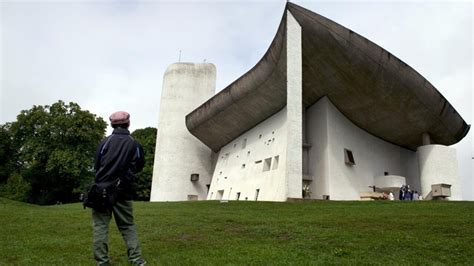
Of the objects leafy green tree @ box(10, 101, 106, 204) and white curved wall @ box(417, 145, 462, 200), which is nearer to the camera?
white curved wall @ box(417, 145, 462, 200)

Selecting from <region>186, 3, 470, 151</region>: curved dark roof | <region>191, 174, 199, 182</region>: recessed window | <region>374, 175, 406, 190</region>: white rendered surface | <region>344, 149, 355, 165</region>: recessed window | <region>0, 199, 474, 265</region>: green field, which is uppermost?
<region>186, 3, 470, 151</region>: curved dark roof

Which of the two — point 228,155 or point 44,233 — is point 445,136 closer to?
point 228,155

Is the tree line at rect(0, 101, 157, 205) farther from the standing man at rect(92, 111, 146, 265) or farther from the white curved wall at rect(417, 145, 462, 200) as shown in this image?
the standing man at rect(92, 111, 146, 265)

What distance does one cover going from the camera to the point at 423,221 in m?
11.0

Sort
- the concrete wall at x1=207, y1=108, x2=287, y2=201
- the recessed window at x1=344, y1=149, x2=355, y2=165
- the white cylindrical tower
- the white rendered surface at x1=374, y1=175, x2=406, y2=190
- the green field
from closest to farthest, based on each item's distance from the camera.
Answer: the green field
the concrete wall at x1=207, y1=108, x2=287, y2=201
the recessed window at x1=344, y1=149, x2=355, y2=165
the white rendered surface at x1=374, y1=175, x2=406, y2=190
the white cylindrical tower

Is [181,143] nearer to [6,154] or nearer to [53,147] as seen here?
[53,147]

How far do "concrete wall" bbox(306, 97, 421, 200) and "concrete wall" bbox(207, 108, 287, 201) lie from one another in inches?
108

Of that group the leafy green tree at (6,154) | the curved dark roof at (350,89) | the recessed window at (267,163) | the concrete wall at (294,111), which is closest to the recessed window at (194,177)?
the curved dark roof at (350,89)

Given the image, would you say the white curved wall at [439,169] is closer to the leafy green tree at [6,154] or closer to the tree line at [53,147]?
the tree line at [53,147]

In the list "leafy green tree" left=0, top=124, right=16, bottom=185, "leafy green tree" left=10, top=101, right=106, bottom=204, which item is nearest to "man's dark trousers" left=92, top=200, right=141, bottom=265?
"leafy green tree" left=10, top=101, right=106, bottom=204

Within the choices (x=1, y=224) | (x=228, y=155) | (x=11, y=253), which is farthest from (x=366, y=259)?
(x=228, y=155)

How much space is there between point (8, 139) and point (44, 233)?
43935mm

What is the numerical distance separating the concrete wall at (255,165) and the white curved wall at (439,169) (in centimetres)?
1143

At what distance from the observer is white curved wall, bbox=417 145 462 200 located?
3070 cm
